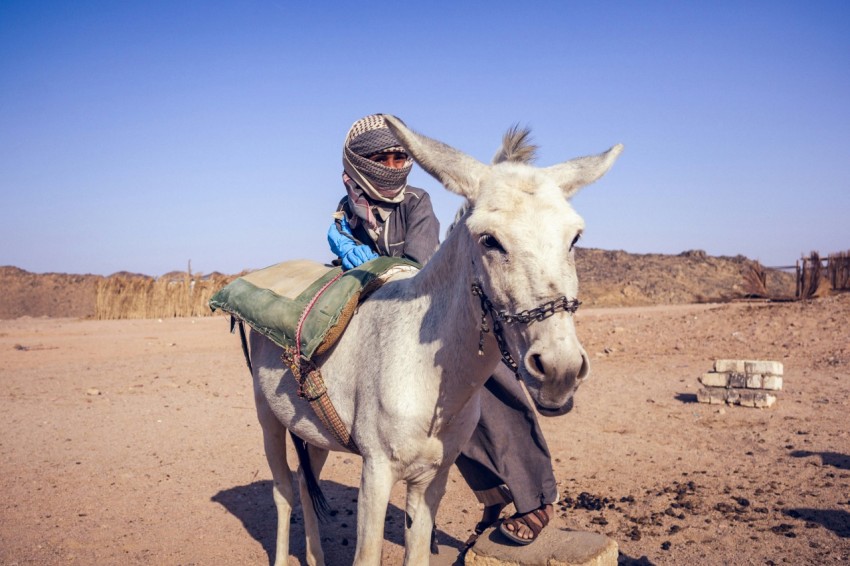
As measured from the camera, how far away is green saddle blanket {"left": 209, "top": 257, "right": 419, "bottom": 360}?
327 centimetres

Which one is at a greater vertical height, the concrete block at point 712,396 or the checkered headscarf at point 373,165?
the checkered headscarf at point 373,165

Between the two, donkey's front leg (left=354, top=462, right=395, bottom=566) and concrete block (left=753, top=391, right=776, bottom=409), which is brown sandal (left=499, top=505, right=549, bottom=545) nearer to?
donkey's front leg (left=354, top=462, right=395, bottom=566)

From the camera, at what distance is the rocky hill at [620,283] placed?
31469mm

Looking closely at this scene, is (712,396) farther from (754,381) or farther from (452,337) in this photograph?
(452,337)

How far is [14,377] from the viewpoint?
1232 cm

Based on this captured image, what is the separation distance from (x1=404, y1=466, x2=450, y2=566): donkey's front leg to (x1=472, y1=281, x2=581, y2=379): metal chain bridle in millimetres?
1000

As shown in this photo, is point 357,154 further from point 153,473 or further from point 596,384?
point 596,384

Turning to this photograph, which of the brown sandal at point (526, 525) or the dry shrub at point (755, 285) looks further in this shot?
the dry shrub at point (755, 285)

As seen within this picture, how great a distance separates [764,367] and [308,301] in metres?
8.73

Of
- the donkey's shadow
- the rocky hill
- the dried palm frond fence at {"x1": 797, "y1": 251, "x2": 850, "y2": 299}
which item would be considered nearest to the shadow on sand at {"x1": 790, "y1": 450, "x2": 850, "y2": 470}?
the donkey's shadow

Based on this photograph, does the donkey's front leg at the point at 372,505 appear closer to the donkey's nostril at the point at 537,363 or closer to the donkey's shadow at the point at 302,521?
the donkey's nostril at the point at 537,363

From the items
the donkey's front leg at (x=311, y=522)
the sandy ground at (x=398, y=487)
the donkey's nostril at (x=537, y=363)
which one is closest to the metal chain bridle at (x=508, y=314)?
the donkey's nostril at (x=537, y=363)

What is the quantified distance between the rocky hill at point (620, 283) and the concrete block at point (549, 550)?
86.3 feet

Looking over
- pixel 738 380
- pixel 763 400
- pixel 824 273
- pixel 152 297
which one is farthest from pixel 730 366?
pixel 152 297
